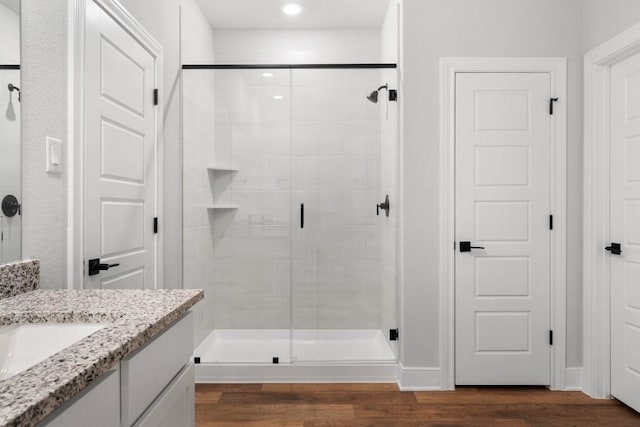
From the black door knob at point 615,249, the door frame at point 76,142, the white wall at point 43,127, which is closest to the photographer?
the white wall at point 43,127

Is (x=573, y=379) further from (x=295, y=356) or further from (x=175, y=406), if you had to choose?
(x=175, y=406)

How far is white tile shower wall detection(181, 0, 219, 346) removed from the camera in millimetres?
3073

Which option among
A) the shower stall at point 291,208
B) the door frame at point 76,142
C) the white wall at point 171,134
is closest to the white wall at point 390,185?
the shower stall at point 291,208

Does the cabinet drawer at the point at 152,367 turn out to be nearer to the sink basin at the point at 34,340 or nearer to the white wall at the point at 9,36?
the sink basin at the point at 34,340

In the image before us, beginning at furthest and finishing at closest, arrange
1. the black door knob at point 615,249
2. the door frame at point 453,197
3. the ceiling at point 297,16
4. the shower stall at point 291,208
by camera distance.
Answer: the ceiling at point 297,16
the shower stall at point 291,208
the door frame at point 453,197
the black door knob at point 615,249

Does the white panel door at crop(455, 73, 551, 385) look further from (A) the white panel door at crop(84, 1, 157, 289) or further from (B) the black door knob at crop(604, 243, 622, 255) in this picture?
(A) the white panel door at crop(84, 1, 157, 289)

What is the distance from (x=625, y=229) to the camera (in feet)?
8.25

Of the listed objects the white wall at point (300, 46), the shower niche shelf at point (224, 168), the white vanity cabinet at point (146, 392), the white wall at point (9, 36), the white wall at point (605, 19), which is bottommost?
the white vanity cabinet at point (146, 392)

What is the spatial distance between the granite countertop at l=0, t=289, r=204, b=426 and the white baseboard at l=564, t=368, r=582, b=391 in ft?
8.59

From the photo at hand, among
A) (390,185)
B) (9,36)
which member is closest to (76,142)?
(9,36)

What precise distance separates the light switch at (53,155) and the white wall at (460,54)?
1.96 meters

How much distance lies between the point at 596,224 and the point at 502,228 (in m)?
0.57

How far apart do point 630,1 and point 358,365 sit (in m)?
2.77

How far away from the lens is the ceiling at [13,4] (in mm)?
1396
